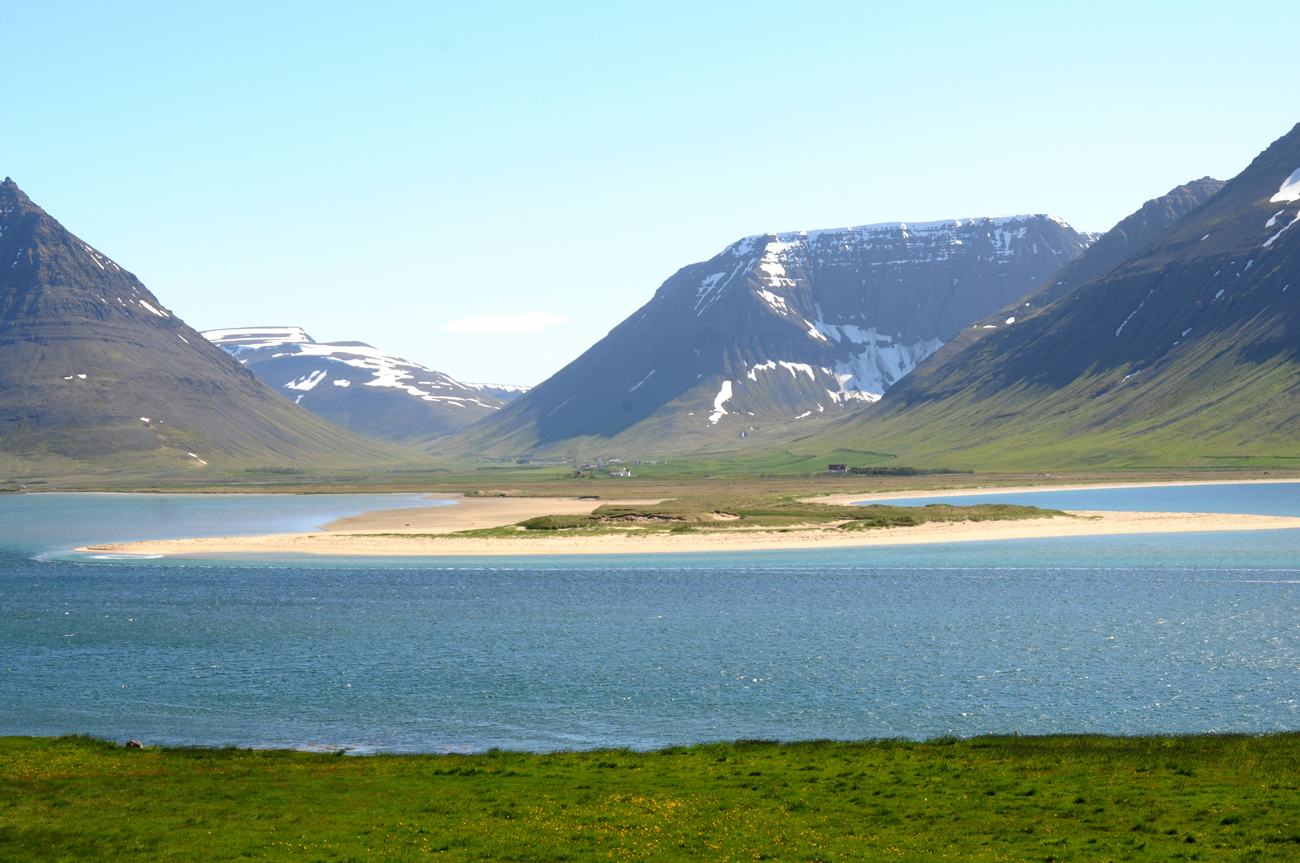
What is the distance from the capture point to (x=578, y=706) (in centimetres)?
3959

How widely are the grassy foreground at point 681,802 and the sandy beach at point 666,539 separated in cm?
6580

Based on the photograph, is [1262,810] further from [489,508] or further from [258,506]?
[258,506]

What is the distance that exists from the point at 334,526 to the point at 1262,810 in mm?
114395

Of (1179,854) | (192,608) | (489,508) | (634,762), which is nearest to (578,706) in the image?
(634,762)

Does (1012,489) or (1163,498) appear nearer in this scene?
(1163,498)

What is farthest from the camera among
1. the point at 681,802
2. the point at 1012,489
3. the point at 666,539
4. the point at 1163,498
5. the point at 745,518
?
the point at 1012,489

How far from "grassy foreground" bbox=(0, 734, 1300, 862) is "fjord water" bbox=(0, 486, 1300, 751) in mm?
4177

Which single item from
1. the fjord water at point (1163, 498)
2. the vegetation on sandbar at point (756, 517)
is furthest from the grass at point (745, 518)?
the fjord water at point (1163, 498)

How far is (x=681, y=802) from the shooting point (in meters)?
25.7

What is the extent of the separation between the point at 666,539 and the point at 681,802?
78537 millimetres

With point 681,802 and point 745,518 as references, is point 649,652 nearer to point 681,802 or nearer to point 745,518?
point 681,802

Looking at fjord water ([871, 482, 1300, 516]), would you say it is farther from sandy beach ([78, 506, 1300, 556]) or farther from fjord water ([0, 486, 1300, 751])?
fjord water ([0, 486, 1300, 751])

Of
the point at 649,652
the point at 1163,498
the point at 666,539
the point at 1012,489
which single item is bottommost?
the point at 649,652

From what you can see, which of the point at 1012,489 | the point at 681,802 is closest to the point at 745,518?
the point at 1012,489
